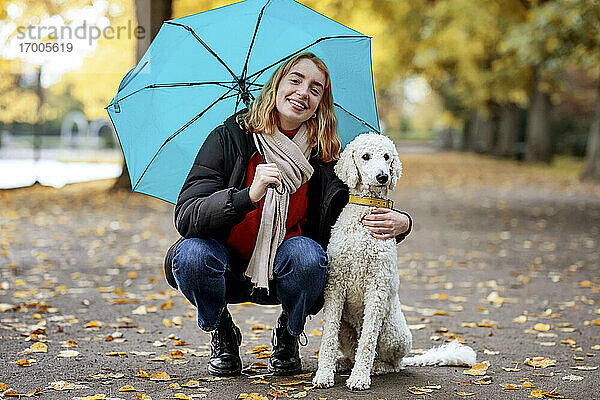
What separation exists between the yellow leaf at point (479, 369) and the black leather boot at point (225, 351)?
130 cm

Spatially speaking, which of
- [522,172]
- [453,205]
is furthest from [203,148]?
[522,172]

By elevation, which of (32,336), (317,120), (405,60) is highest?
(405,60)

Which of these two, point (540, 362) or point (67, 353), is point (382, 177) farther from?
point (67, 353)

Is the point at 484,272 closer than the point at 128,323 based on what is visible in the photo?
No

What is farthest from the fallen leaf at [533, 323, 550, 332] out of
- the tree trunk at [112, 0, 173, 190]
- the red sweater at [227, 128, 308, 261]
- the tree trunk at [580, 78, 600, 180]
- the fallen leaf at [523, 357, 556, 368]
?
the tree trunk at [580, 78, 600, 180]

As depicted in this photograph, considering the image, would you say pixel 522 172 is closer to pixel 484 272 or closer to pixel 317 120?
pixel 484 272

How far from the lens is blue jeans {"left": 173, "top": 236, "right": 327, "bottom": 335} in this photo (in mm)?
3920

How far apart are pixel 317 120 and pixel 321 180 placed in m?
0.33

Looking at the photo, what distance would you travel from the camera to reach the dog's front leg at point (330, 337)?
3916mm

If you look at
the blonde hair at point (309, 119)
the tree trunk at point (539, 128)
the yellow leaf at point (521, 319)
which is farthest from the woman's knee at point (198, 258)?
the tree trunk at point (539, 128)

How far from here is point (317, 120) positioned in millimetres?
4203

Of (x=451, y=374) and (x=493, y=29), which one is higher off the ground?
(x=493, y=29)

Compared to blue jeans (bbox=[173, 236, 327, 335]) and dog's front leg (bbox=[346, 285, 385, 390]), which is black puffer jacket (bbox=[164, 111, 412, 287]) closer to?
blue jeans (bbox=[173, 236, 327, 335])

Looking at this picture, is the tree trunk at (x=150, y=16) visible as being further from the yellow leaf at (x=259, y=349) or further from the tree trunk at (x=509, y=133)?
the tree trunk at (x=509, y=133)
